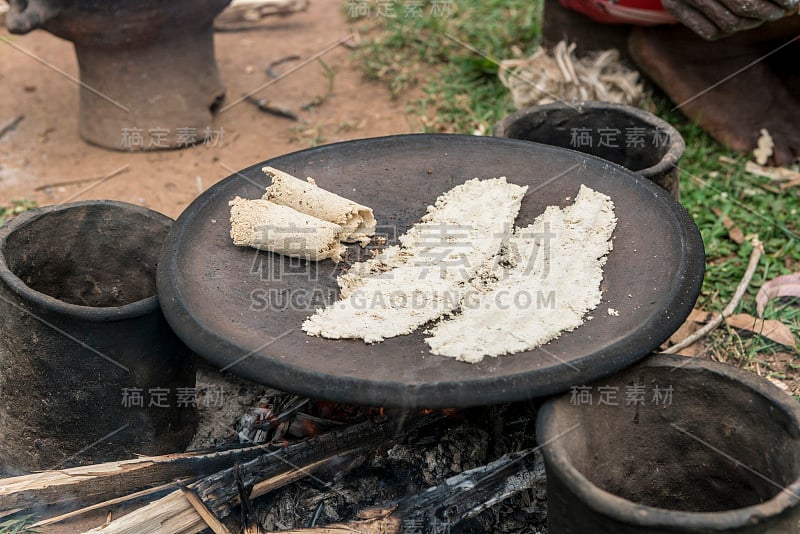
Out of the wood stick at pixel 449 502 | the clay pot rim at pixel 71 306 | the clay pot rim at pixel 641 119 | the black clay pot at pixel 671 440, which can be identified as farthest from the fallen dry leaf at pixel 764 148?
the clay pot rim at pixel 71 306

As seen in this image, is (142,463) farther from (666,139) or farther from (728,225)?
(728,225)

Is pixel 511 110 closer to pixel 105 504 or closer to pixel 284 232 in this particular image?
pixel 284 232

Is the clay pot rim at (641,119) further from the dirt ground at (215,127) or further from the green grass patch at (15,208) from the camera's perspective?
the green grass patch at (15,208)

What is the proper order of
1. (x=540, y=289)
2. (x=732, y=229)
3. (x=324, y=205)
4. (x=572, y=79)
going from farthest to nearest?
(x=572, y=79)
(x=732, y=229)
(x=324, y=205)
(x=540, y=289)

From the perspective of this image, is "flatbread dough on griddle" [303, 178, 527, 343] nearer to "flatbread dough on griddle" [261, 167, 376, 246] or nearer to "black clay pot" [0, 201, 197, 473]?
"flatbread dough on griddle" [261, 167, 376, 246]

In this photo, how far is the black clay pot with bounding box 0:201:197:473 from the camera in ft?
9.61

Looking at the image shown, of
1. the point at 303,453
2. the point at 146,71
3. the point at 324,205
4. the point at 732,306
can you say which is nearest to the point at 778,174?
the point at 732,306

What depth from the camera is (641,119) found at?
400 centimetres

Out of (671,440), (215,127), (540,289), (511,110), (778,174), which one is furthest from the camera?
Answer: (215,127)

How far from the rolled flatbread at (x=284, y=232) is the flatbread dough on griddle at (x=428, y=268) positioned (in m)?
0.15

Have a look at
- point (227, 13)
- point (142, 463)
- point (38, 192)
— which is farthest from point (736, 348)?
point (227, 13)

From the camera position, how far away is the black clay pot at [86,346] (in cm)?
293

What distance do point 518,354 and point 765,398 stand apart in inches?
27.9

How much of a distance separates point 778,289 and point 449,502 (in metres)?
2.16
